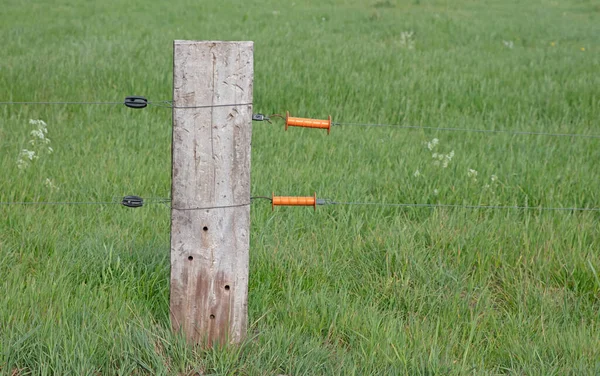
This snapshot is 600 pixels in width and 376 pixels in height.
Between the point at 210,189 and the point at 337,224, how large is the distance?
4.61 feet

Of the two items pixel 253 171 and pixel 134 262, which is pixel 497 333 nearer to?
pixel 134 262

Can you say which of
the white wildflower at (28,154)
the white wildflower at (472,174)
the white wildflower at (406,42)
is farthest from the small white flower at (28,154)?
the white wildflower at (406,42)

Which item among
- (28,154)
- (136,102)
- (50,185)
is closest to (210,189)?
(136,102)

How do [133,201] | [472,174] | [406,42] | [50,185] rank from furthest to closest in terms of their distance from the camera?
[406,42]
[472,174]
[50,185]
[133,201]

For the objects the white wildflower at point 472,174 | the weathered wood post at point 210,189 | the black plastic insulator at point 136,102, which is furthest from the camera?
the white wildflower at point 472,174

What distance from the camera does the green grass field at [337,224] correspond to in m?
2.54

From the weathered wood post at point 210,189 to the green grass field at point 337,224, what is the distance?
138mm

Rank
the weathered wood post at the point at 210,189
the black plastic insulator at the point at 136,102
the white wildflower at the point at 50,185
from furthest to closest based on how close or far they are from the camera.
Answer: the white wildflower at the point at 50,185 < the black plastic insulator at the point at 136,102 < the weathered wood post at the point at 210,189

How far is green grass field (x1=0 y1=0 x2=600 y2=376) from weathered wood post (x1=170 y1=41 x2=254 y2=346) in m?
0.14

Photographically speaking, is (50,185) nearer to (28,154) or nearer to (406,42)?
(28,154)

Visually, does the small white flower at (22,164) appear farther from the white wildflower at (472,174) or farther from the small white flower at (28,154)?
the white wildflower at (472,174)

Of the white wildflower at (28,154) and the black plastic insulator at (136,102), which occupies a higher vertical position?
the black plastic insulator at (136,102)

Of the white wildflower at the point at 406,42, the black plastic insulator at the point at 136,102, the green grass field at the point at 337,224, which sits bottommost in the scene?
the green grass field at the point at 337,224

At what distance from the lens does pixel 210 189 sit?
2.40 m
